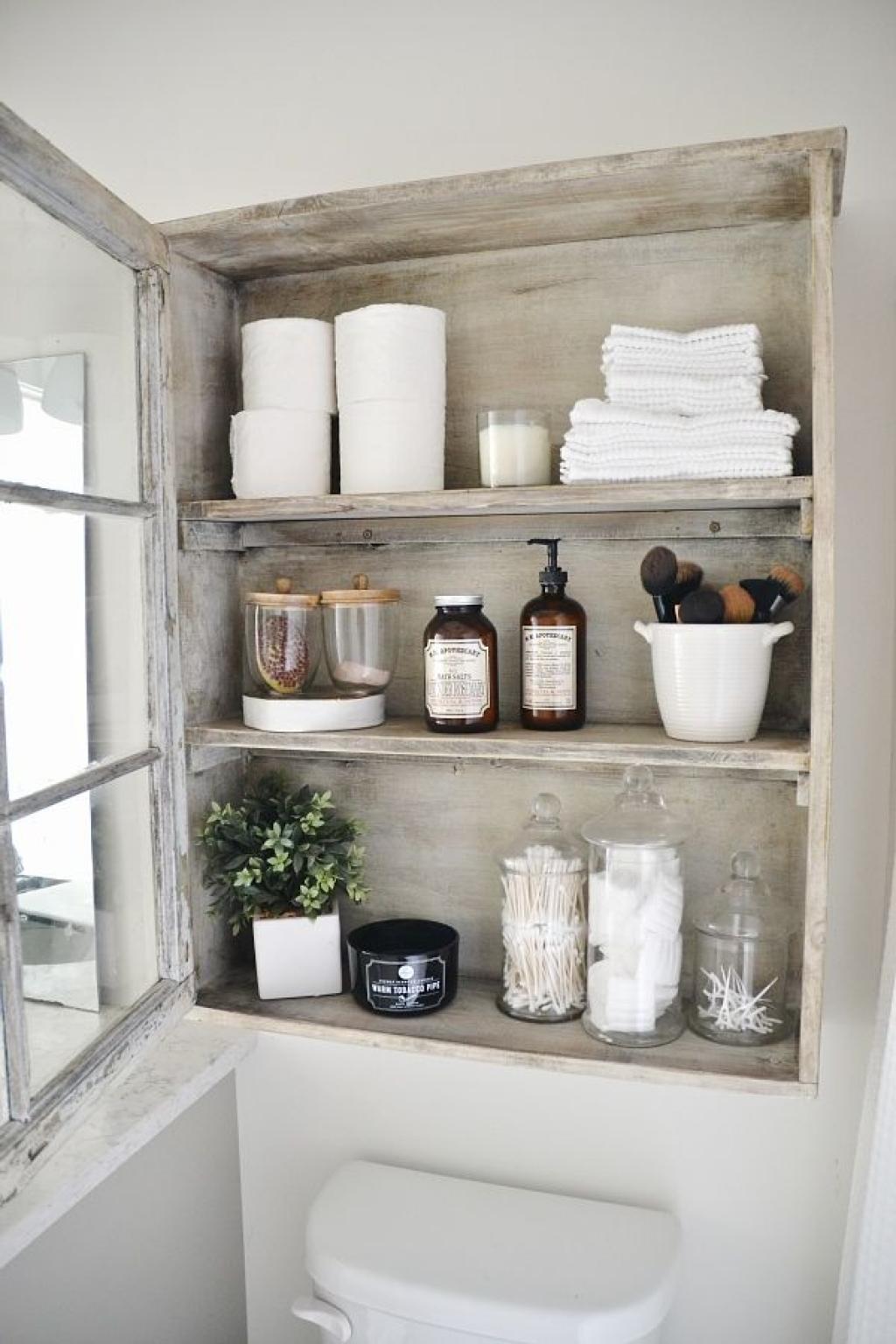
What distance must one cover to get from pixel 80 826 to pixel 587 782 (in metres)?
0.65

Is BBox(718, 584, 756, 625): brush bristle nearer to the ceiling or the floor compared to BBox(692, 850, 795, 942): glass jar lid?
nearer to the ceiling

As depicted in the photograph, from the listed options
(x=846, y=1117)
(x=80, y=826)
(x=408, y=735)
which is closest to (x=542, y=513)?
(x=408, y=735)

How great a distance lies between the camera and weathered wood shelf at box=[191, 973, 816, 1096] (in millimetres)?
1173

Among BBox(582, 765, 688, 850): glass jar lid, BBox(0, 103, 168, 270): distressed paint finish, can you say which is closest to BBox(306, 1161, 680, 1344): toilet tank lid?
BBox(582, 765, 688, 850): glass jar lid

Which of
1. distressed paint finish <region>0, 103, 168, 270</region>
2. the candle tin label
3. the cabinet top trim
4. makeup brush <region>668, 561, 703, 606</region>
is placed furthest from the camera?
the candle tin label

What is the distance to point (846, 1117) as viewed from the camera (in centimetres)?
135

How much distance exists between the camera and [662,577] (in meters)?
1.17

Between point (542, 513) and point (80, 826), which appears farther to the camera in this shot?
point (542, 513)

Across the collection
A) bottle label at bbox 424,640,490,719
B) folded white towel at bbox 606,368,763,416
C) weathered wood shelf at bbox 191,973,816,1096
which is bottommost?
weathered wood shelf at bbox 191,973,816,1096

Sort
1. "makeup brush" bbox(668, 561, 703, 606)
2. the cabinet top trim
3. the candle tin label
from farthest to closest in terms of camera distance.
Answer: the candle tin label → "makeup brush" bbox(668, 561, 703, 606) → the cabinet top trim

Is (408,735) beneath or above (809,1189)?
above

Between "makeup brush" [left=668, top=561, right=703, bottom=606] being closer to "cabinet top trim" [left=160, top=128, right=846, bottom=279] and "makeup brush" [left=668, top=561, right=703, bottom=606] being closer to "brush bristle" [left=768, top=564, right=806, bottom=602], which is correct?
"brush bristle" [left=768, top=564, right=806, bottom=602]

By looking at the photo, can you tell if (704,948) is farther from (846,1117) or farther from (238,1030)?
(238,1030)

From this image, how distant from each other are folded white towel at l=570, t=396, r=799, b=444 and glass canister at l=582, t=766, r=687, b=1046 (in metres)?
0.47
